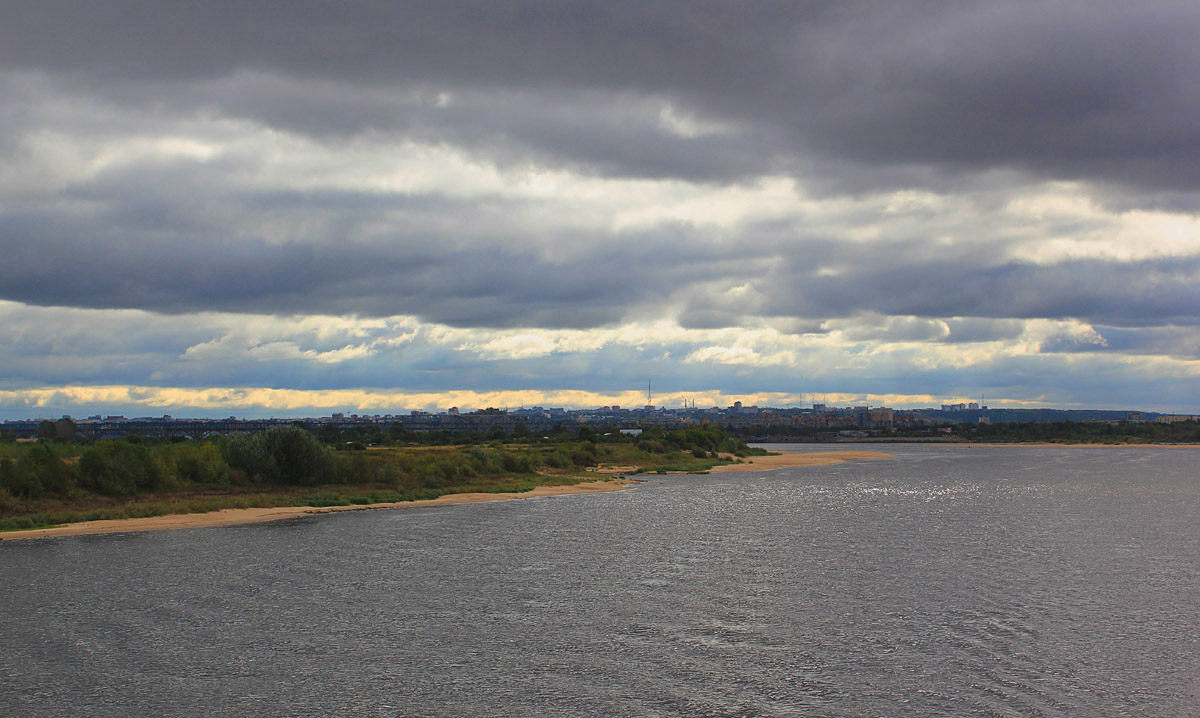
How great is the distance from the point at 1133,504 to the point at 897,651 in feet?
179

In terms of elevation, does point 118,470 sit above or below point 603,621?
above

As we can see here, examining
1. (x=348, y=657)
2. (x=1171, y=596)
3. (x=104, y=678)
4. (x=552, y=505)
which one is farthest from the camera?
(x=552, y=505)

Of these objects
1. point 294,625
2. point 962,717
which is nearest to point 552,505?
point 294,625

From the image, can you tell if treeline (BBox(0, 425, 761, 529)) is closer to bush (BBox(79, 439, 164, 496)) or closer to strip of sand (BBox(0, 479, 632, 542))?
bush (BBox(79, 439, 164, 496))

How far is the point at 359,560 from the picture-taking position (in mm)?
41594

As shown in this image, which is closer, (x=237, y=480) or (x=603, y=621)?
(x=603, y=621)

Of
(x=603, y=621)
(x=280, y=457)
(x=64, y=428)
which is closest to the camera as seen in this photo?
(x=603, y=621)

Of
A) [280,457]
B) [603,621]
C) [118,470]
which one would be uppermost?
[280,457]

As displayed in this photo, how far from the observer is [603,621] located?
29906 mm

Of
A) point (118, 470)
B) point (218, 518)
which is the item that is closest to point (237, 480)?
point (118, 470)

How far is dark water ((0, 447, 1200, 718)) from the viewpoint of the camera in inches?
884

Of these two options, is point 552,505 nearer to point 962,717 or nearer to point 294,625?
point 294,625

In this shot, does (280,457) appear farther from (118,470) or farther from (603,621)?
(603,621)

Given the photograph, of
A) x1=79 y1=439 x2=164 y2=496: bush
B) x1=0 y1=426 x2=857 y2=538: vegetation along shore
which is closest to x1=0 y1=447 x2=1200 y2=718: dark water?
x1=0 y1=426 x2=857 y2=538: vegetation along shore
